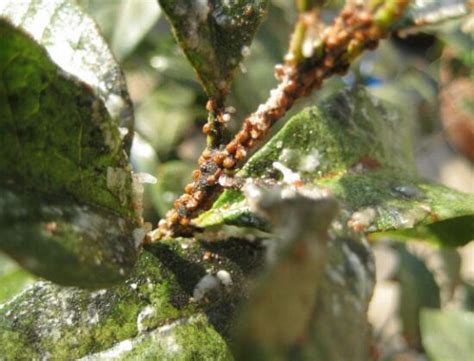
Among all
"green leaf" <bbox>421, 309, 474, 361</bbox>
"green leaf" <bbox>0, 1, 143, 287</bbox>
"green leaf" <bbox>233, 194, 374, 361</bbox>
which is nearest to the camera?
"green leaf" <bbox>233, 194, 374, 361</bbox>

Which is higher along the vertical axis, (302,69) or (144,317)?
(302,69)

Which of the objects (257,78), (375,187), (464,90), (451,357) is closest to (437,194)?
(375,187)

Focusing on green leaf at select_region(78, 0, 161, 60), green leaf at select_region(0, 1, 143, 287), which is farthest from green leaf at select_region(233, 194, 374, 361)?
green leaf at select_region(78, 0, 161, 60)

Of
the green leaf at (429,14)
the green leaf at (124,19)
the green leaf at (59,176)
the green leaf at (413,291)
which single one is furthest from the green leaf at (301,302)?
the green leaf at (413,291)

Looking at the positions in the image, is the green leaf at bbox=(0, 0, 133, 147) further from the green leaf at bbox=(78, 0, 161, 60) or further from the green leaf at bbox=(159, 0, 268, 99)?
the green leaf at bbox=(78, 0, 161, 60)

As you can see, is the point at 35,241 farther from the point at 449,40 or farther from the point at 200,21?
the point at 449,40

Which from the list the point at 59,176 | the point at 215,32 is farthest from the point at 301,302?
the point at 215,32

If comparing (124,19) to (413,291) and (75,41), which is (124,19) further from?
(413,291)
